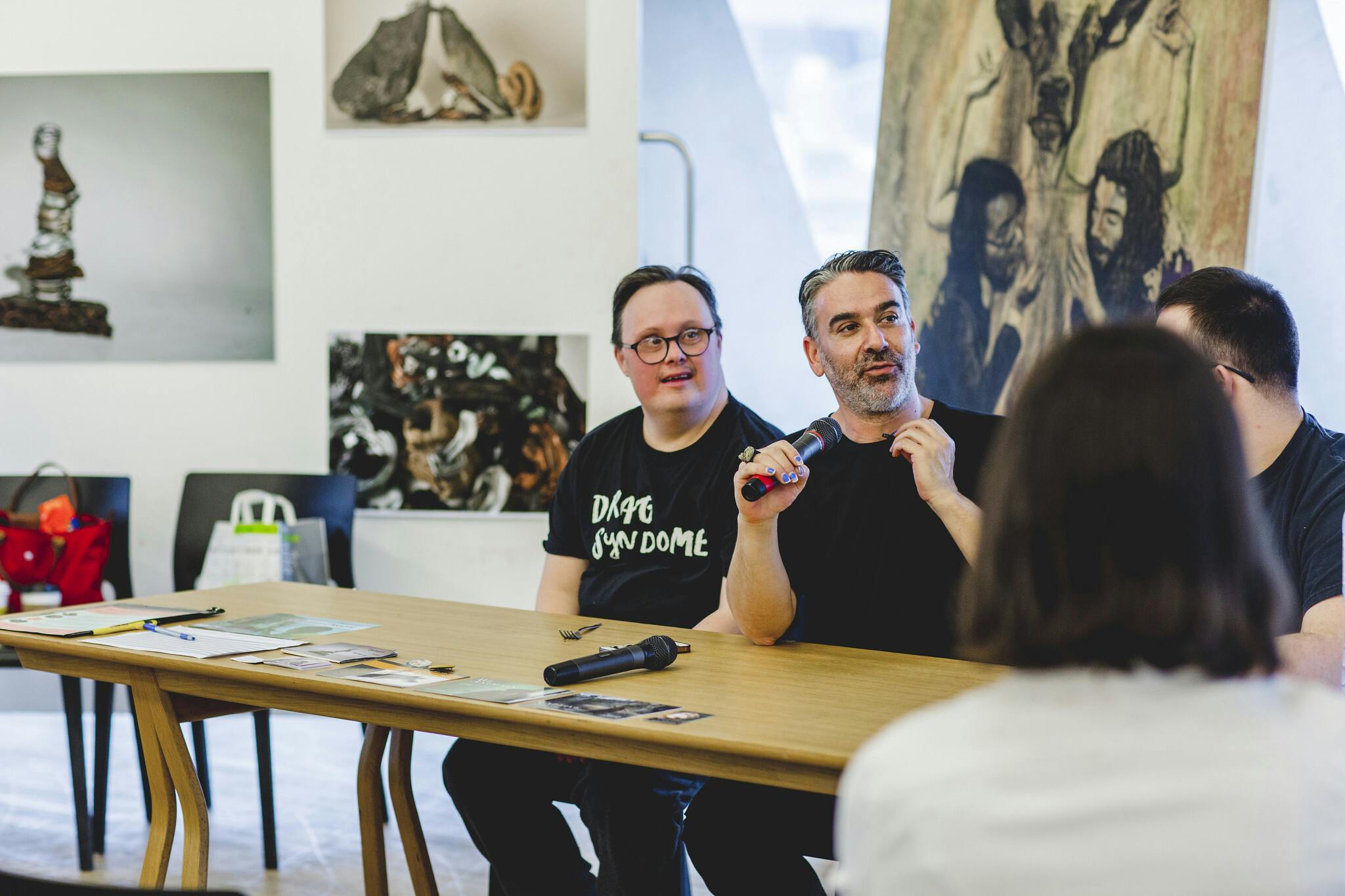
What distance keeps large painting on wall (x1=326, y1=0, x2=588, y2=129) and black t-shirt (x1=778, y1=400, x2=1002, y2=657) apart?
2.05 metres

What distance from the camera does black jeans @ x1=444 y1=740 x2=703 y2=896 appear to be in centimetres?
186

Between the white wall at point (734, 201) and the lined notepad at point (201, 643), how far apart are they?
2316 millimetres

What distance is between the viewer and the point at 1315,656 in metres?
1.59

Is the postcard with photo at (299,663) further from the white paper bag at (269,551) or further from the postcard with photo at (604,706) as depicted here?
the white paper bag at (269,551)

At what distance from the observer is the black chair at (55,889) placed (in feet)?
2.95

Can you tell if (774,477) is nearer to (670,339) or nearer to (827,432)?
(827,432)

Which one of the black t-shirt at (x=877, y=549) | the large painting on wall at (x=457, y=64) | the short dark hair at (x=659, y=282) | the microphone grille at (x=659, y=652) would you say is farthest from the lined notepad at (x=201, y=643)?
the large painting on wall at (x=457, y=64)

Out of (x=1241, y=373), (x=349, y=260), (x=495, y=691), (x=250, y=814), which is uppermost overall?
(x=349, y=260)

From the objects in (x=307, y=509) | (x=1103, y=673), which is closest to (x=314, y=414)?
(x=307, y=509)

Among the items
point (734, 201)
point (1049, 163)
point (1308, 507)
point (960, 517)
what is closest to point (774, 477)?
point (960, 517)

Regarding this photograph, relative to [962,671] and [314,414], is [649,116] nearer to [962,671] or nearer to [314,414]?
[314,414]

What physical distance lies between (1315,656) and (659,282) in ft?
4.87

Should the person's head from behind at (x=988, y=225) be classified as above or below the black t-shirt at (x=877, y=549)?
above

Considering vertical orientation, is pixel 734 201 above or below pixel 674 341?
above
